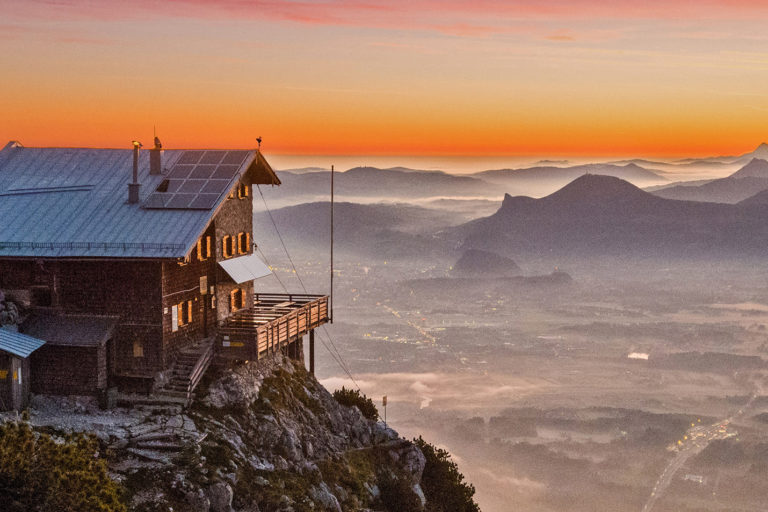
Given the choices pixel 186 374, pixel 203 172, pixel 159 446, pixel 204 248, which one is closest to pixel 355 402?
pixel 204 248

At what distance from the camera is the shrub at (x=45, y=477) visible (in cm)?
3212

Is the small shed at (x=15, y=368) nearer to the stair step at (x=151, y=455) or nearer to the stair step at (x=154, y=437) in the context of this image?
the stair step at (x=154, y=437)

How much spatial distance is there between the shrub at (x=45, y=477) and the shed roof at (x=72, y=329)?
44.5 feet

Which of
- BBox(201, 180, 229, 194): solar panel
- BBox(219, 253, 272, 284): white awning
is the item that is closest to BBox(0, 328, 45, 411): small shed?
BBox(201, 180, 229, 194): solar panel

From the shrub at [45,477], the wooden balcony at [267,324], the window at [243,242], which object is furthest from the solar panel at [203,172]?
the shrub at [45,477]

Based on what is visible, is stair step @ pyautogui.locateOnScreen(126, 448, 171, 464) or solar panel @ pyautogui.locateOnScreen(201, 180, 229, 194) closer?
stair step @ pyautogui.locateOnScreen(126, 448, 171, 464)

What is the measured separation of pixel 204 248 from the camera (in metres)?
53.8

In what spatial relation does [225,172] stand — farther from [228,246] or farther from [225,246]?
[228,246]

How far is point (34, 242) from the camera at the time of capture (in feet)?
161

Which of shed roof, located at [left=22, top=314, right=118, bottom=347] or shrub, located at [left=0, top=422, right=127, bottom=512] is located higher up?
shed roof, located at [left=22, top=314, right=118, bottom=347]

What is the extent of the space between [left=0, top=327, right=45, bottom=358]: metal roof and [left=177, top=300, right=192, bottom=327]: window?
6716 mm

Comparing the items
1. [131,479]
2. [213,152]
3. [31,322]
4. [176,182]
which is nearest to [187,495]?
[131,479]

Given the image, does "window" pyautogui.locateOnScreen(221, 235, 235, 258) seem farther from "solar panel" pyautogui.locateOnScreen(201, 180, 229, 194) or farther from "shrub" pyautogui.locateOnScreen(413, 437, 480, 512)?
"shrub" pyautogui.locateOnScreen(413, 437, 480, 512)

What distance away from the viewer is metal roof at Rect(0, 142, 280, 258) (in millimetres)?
48406
